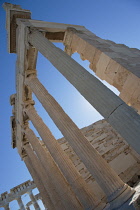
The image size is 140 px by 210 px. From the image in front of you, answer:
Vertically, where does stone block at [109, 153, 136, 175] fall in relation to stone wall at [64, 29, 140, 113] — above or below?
below

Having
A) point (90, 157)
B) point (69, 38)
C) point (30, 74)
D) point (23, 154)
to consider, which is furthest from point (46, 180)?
point (69, 38)

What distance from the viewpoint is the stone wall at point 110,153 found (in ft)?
45.7

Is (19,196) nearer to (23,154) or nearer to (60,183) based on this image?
(23,154)

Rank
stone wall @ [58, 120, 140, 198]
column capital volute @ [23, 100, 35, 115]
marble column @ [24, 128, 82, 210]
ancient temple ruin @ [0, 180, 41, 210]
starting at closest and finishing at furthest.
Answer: marble column @ [24, 128, 82, 210] → stone wall @ [58, 120, 140, 198] → column capital volute @ [23, 100, 35, 115] → ancient temple ruin @ [0, 180, 41, 210]

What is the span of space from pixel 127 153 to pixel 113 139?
1965 mm

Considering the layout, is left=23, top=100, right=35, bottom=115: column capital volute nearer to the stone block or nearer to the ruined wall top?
the ruined wall top

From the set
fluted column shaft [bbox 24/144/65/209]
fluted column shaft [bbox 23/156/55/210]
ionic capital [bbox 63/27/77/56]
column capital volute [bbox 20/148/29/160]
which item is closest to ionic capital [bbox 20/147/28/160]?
column capital volute [bbox 20/148/29/160]

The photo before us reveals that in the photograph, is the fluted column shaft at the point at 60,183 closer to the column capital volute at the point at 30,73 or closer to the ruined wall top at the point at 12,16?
the column capital volute at the point at 30,73

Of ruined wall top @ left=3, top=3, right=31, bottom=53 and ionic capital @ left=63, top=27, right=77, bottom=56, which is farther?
ruined wall top @ left=3, top=3, right=31, bottom=53

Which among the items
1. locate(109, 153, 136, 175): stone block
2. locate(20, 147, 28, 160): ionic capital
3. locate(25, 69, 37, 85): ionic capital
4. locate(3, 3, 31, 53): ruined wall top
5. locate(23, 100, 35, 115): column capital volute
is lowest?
locate(109, 153, 136, 175): stone block

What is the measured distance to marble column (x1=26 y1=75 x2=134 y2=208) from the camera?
6.57 meters

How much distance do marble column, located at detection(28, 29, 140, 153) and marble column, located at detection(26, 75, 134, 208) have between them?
2677 mm

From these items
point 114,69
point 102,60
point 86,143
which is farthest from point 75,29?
point 86,143

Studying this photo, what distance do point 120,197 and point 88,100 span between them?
3.91 meters
